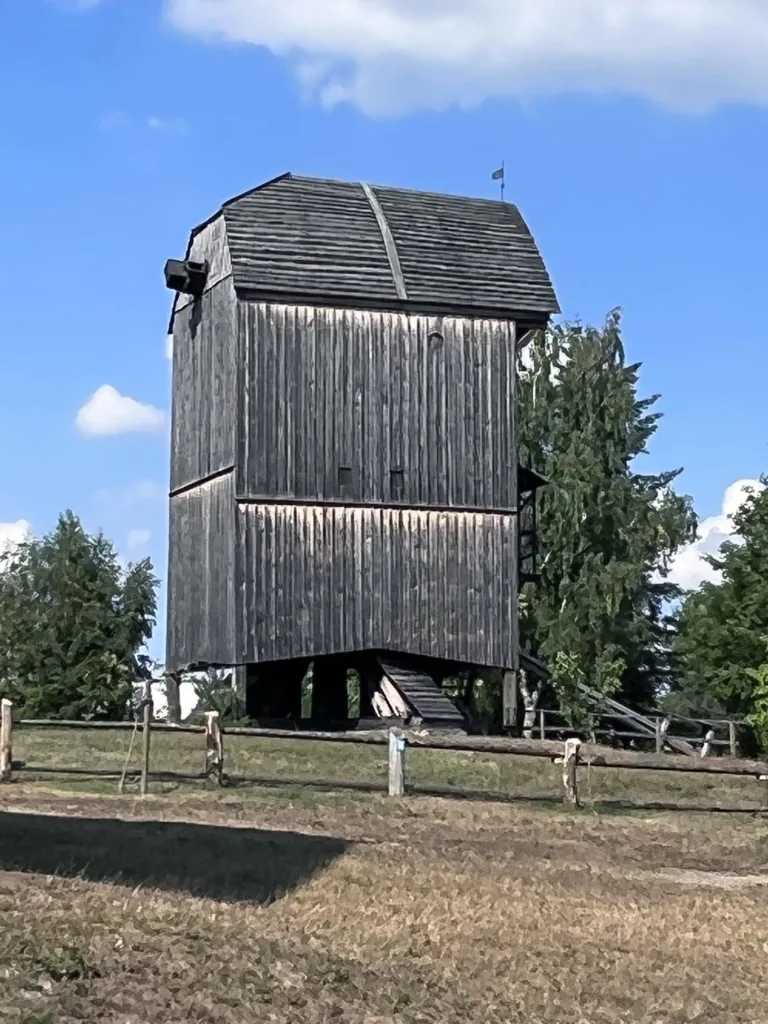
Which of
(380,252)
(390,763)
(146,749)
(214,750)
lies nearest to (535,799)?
(390,763)

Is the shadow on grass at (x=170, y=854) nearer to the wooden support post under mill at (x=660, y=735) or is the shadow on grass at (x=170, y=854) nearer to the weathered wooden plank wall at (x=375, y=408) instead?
the weathered wooden plank wall at (x=375, y=408)

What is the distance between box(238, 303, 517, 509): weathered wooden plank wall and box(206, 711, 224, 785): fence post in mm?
11741

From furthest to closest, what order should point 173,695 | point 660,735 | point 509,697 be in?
point 660,735 < point 173,695 < point 509,697

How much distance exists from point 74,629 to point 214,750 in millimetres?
19523

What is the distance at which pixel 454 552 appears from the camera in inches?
1394

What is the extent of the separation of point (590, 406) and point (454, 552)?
1949 cm

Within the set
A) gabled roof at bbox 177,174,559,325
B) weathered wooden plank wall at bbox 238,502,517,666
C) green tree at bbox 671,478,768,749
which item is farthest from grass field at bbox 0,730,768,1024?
green tree at bbox 671,478,768,749

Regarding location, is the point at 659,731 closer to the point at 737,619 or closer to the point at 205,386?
the point at 737,619

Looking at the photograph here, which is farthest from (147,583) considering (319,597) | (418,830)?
(418,830)

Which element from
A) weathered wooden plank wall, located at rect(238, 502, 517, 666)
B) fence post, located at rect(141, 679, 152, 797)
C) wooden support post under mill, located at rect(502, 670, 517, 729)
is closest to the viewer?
fence post, located at rect(141, 679, 152, 797)

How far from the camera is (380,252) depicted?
1417 inches

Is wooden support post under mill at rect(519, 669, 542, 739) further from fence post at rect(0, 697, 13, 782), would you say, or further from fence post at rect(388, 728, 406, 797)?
fence post at rect(0, 697, 13, 782)

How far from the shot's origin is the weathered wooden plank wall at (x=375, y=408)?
113ft

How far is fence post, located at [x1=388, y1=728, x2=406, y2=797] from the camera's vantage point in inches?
A: 882
